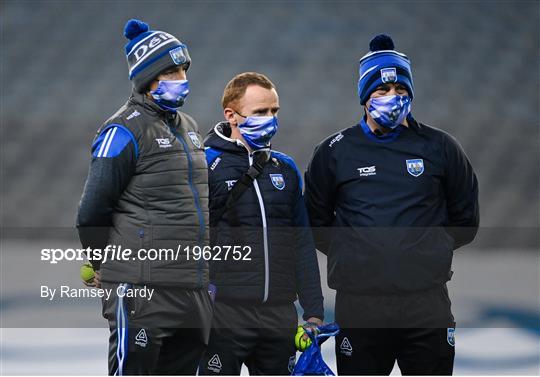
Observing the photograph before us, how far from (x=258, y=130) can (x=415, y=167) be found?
0.44 metres

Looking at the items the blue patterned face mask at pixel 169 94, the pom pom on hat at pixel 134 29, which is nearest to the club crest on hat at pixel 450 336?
the blue patterned face mask at pixel 169 94

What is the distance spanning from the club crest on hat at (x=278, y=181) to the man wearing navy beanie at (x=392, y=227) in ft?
0.31

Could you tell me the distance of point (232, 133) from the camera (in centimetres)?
246

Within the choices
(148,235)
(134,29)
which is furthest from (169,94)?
(148,235)

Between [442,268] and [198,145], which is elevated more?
[198,145]

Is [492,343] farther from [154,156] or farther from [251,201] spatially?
[154,156]

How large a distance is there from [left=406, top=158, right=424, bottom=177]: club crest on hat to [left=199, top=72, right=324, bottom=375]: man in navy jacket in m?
0.31

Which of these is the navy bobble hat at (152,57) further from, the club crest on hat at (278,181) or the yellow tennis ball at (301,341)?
the yellow tennis ball at (301,341)

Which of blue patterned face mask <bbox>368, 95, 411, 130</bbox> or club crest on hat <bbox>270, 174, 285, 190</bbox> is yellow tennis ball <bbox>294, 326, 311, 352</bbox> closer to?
club crest on hat <bbox>270, 174, 285, 190</bbox>

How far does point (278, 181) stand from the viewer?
94.3 inches

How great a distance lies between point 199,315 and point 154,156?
41 centimetres

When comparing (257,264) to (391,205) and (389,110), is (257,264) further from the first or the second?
(389,110)

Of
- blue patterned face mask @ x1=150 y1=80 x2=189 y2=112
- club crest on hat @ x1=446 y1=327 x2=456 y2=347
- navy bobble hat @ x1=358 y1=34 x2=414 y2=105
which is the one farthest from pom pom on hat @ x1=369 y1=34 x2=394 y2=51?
club crest on hat @ x1=446 y1=327 x2=456 y2=347

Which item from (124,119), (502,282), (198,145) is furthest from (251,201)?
(502,282)
